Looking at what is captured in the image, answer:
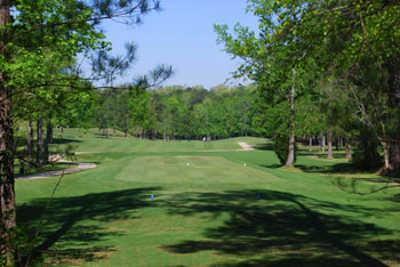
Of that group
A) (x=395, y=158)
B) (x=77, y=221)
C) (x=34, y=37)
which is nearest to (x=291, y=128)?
(x=395, y=158)

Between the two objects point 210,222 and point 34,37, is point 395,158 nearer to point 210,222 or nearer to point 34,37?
point 210,222

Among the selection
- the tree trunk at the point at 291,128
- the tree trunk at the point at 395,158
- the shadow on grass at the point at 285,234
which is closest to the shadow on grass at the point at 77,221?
the shadow on grass at the point at 285,234

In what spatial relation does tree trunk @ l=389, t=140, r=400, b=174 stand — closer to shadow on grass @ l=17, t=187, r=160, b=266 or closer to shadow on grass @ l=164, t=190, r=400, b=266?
shadow on grass @ l=164, t=190, r=400, b=266

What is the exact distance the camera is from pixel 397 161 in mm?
39938

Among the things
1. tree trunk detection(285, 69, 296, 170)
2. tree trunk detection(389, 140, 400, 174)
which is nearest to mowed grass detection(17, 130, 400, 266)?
tree trunk detection(389, 140, 400, 174)

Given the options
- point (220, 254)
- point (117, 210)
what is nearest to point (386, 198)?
point (117, 210)

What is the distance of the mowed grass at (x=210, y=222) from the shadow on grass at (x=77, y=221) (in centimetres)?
4

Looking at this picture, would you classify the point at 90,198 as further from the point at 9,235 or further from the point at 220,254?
the point at 9,235

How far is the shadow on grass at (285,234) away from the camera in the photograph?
469 inches

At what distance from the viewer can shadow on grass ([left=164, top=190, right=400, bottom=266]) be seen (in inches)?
469

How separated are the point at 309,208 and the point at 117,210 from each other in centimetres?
794

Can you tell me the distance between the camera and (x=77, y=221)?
18.1 metres

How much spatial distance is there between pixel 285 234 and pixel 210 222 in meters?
3.08

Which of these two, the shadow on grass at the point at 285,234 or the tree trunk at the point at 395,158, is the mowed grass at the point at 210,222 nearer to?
the shadow on grass at the point at 285,234
